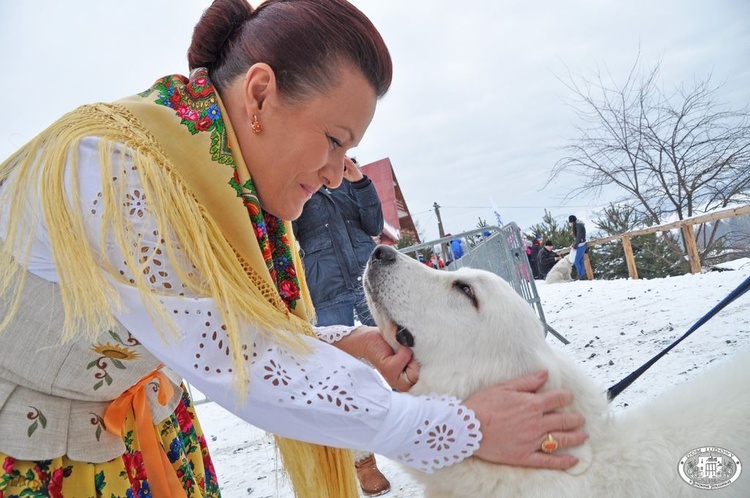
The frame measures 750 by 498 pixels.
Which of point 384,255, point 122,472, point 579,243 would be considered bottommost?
point 579,243

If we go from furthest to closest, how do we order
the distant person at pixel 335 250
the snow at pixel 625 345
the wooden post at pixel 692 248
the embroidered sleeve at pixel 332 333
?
1. the wooden post at pixel 692 248
2. the distant person at pixel 335 250
3. the snow at pixel 625 345
4. the embroidered sleeve at pixel 332 333

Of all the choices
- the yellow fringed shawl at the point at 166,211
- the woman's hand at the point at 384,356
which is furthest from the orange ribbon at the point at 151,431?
the woman's hand at the point at 384,356

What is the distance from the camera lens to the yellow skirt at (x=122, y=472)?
1101 millimetres

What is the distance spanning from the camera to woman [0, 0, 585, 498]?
39.9 inches

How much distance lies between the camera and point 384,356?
1625 mm

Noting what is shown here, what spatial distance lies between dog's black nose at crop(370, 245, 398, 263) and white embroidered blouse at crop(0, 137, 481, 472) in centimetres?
71

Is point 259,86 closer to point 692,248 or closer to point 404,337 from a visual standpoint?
point 404,337

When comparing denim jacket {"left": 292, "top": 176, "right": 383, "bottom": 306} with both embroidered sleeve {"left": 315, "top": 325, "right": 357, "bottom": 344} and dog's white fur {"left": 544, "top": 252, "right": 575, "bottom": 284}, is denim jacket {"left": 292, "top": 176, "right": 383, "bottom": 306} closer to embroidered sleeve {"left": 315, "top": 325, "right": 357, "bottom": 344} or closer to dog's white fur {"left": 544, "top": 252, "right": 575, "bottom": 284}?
embroidered sleeve {"left": 315, "top": 325, "right": 357, "bottom": 344}

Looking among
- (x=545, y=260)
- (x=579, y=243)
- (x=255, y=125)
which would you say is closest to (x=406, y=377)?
(x=255, y=125)

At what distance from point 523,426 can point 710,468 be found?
1.61 ft

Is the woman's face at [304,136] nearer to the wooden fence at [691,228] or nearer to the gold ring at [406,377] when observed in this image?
the gold ring at [406,377]

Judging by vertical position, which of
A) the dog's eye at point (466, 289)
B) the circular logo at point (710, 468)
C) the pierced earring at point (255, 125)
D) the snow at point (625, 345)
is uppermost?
the pierced earring at point (255, 125)

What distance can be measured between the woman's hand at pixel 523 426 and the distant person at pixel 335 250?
2111 millimetres

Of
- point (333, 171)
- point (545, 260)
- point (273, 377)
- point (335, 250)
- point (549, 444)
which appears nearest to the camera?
point (273, 377)
